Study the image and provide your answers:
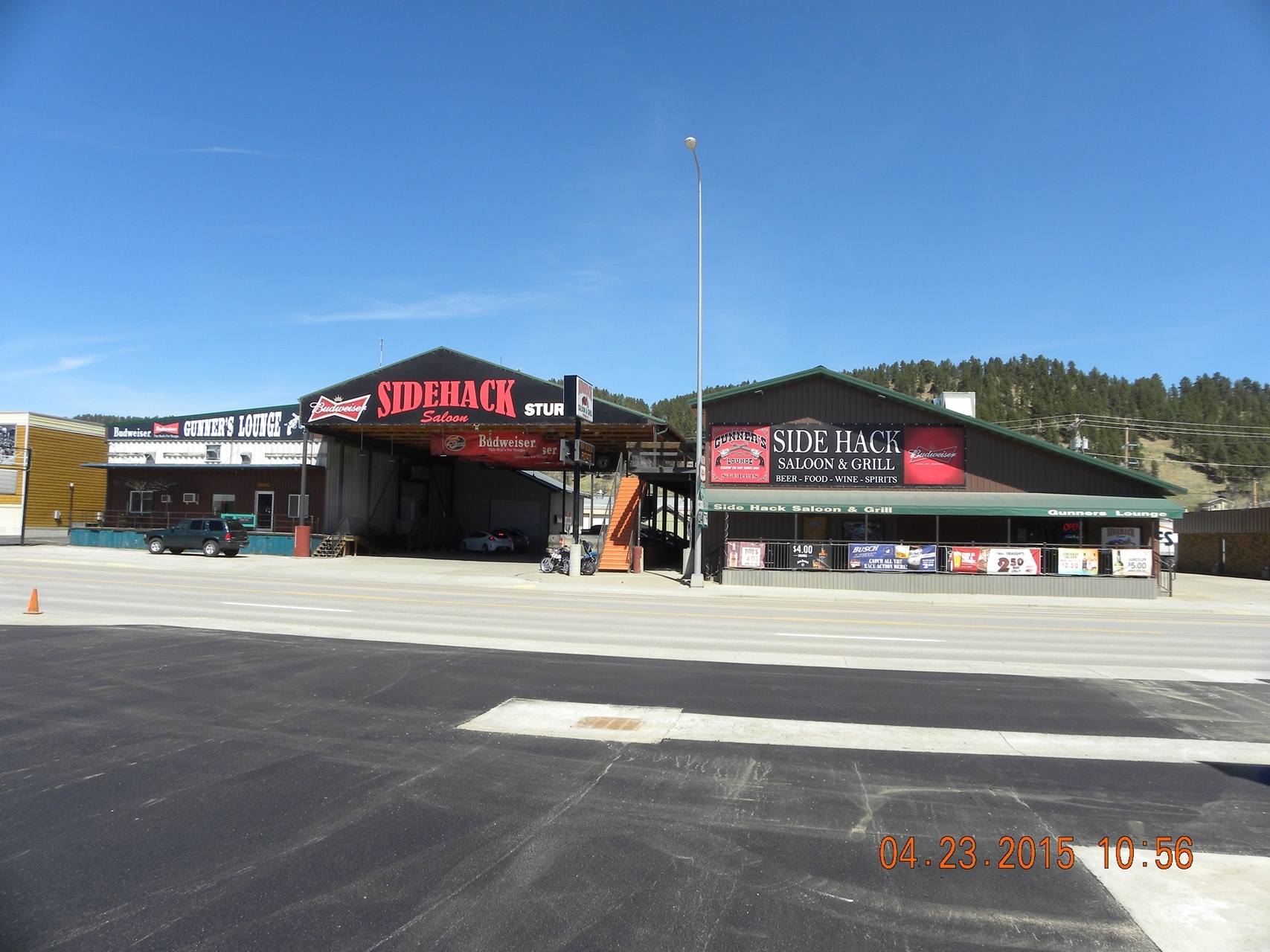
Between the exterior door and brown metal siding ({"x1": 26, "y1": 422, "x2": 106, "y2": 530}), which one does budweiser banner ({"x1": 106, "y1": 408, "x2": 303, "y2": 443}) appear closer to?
the exterior door

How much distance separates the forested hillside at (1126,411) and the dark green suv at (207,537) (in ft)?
247

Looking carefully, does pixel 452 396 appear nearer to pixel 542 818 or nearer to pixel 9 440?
pixel 542 818

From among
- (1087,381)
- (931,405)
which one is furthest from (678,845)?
(1087,381)

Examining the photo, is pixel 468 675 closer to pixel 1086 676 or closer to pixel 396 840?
pixel 396 840

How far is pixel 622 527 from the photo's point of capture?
35.9 meters

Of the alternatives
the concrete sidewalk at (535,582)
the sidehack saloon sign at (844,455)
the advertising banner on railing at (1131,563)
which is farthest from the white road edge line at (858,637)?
the sidehack saloon sign at (844,455)

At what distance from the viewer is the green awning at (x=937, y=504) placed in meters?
27.7

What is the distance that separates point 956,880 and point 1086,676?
7.40m

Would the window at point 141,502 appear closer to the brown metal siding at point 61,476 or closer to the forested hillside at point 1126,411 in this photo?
the brown metal siding at point 61,476

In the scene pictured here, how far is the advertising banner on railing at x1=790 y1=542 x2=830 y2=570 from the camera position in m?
28.8

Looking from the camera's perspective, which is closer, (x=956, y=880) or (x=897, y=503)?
(x=956, y=880)

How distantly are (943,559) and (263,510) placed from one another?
34513mm

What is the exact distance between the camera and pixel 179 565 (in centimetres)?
3045

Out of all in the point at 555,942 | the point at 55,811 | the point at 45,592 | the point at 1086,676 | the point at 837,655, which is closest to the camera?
the point at 555,942
